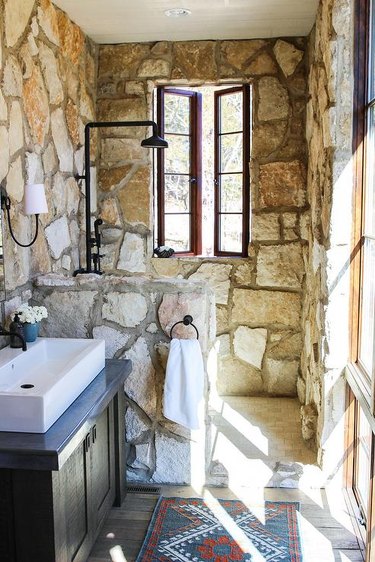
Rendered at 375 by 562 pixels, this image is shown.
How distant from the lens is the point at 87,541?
257cm

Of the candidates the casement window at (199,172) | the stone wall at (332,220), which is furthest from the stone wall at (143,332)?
the casement window at (199,172)

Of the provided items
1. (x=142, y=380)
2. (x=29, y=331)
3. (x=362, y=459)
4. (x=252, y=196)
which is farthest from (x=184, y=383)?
(x=252, y=196)

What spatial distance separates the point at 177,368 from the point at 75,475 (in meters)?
0.82

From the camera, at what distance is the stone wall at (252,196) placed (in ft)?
14.0

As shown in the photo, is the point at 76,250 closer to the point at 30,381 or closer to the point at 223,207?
the point at 223,207

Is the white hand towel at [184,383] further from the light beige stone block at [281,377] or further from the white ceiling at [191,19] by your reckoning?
the white ceiling at [191,19]

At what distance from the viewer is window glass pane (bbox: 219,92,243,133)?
449cm

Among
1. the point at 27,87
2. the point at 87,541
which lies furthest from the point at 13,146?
the point at 87,541

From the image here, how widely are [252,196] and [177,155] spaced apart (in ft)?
2.12

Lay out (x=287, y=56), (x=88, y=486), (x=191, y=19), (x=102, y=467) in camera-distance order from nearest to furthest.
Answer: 1. (x=88, y=486)
2. (x=102, y=467)
3. (x=191, y=19)
4. (x=287, y=56)

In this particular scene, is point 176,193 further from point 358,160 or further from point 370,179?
point 370,179

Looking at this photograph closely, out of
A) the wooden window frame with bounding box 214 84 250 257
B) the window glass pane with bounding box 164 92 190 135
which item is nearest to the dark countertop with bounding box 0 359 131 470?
the wooden window frame with bounding box 214 84 250 257

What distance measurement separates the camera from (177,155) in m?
4.63

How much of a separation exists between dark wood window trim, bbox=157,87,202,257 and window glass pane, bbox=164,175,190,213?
0.04 meters
